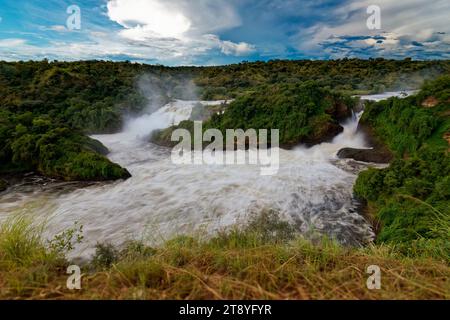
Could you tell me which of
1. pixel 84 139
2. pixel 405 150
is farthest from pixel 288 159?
pixel 84 139

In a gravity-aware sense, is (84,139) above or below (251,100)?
below

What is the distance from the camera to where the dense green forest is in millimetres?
11188

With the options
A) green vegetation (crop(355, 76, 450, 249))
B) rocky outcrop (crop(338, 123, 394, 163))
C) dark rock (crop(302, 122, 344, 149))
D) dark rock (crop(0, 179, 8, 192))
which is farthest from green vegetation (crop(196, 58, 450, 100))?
dark rock (crop(0, 179, 8, 192))

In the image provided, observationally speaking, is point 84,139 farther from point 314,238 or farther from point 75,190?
point 314,238

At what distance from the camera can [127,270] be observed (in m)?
2.25
